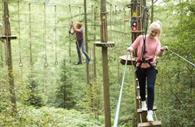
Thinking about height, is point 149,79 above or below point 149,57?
below

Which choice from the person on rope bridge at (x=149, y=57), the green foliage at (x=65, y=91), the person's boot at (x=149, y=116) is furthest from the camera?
the green foliage at (x=65, y=91)

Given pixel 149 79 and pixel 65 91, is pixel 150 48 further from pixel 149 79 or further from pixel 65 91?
pixel 65 91

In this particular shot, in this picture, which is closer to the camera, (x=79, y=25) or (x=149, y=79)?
(x=149, y=79)

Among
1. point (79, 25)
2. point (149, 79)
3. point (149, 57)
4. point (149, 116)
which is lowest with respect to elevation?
point (149, 116)

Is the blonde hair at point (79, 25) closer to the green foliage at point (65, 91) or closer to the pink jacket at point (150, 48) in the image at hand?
the pink jacket at point (150, 48)

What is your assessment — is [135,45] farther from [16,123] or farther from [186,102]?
[186,102]

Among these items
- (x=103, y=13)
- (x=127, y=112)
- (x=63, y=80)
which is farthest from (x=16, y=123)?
(x=63, y=80)

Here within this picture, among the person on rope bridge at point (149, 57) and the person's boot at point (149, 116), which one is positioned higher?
the person on rope bridge at point (149, 57)

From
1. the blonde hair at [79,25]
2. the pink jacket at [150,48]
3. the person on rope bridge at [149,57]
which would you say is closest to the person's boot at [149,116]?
the person on rope bridge at [149,57]

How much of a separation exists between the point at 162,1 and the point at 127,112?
22.5 feet

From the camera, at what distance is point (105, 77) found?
11586 mm

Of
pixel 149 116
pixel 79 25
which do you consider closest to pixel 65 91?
pixel 79 25

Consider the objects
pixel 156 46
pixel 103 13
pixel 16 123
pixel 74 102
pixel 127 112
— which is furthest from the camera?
pixel 74 102

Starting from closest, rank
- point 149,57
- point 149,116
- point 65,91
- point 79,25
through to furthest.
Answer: point 149,116 < point 149,57 < point 79,25 < point 65,91
